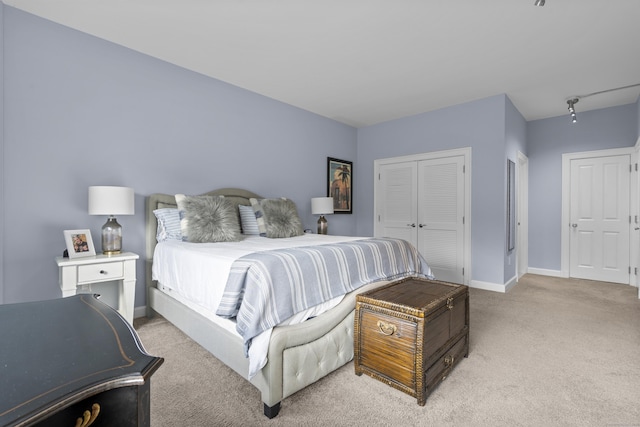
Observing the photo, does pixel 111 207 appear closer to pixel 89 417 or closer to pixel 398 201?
pixel 89 417

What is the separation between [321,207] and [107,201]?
2645mm

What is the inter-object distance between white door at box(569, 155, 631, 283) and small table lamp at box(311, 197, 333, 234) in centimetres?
380

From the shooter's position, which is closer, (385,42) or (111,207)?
(111,207)

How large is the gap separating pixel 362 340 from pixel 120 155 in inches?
105

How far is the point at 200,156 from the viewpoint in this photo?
11.3 feet

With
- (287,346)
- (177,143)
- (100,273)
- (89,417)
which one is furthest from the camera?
(177,143)

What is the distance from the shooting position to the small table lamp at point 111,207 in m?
2.47

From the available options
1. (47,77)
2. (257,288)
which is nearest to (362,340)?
(257,288)

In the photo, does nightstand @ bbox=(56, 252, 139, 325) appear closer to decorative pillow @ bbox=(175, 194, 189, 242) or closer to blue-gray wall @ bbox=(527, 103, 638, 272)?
decorative pillow @ bbox=(175, 194, 189, 242)

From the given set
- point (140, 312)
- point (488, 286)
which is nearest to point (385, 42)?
point (488, 286)

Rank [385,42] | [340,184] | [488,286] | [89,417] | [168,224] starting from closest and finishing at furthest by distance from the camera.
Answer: [89,417] < [385,42] < [168,224] < [488,286] < [340,184]

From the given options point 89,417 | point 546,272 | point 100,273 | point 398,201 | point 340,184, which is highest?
point 340,184

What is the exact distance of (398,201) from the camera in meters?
5.10

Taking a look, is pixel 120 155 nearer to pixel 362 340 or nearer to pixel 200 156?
pixel 200 156
